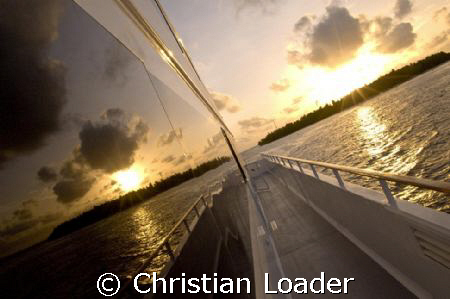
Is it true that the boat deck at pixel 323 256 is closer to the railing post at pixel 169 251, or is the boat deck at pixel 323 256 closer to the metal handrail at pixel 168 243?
the metal handrail at pixel 168 243

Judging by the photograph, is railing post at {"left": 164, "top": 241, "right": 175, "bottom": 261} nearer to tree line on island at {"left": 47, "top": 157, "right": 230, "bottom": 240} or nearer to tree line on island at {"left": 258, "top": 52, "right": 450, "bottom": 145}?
tree line on island at {"left": 47, "top": 157, "right": 230, "bottom": 240}

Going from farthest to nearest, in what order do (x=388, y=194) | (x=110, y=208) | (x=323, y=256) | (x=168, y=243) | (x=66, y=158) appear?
(x=323, y=256), (x=388, y=194), (x=168, y=243), (x=110, y=208), (x=66, y=158)

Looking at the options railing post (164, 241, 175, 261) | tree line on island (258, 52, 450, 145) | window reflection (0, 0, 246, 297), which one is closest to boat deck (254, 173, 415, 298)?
railing post (164, 241, 175, 261)

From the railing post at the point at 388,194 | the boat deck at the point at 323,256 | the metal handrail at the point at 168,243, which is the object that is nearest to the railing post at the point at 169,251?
the metal handrail at the point at 168,243

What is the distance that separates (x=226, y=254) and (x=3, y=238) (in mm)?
1740

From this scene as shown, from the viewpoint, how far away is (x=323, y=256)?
167 inches

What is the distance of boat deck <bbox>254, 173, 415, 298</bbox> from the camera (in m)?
3.14

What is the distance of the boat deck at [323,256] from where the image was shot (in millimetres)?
3143

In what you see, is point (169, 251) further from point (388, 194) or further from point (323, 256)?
point (323, 256)

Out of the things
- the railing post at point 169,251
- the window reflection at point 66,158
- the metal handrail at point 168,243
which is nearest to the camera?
the window reflection at point 66,158

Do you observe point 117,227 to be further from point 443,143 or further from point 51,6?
point 443,143

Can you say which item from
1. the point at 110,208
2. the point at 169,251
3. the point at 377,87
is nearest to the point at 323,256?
the point at 169,251

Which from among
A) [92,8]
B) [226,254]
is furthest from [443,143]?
[92,8]

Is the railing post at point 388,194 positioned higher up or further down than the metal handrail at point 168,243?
further down
